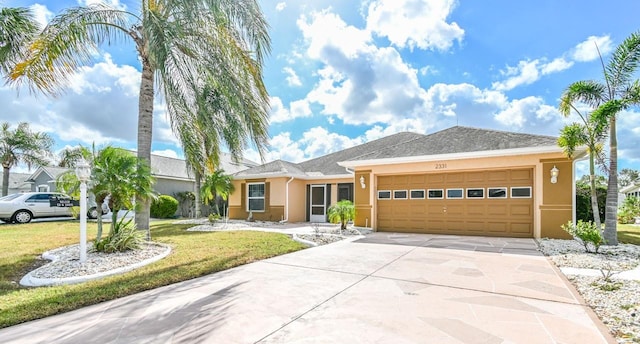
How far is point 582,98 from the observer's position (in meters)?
9.74

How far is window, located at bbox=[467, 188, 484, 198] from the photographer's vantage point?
37.9 feet

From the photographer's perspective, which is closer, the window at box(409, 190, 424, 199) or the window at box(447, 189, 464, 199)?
the window at box(447, 189, 464, 199)

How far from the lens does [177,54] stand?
7816mm

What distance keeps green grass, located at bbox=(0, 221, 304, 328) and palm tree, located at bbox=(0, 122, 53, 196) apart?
1633cm

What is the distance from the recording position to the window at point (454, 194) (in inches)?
469

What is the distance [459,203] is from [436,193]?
929 millimetres

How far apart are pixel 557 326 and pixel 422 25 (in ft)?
35.8

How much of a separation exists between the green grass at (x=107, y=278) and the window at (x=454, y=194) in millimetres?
6546

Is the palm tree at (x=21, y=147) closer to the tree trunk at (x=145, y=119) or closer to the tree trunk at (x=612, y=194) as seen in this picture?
the tree trunk at (x=145, y=119)

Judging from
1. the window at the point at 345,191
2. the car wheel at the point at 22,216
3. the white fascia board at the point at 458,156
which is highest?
the white fascia board at the point at 458,156

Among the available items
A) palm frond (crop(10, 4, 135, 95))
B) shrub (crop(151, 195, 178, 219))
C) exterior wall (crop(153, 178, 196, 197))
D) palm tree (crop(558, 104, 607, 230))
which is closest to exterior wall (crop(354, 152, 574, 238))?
palm tree (crop(558, 104, 607, 230))

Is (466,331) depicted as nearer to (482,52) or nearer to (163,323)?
(163,323)

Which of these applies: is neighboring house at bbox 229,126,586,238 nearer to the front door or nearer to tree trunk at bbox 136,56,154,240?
the front door

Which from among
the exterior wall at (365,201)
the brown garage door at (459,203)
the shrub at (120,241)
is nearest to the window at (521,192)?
the brown garage door at (459,203)
